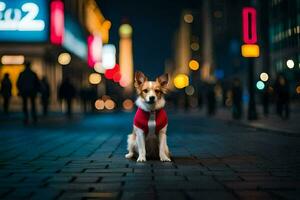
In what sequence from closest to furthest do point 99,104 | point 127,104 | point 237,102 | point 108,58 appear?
point 237,102 < point 99,104 < point 127,104 < point 108,58

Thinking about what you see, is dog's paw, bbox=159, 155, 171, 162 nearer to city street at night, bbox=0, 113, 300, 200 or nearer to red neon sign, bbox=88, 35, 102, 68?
city street at night, bbox=0, 113, 300, 200

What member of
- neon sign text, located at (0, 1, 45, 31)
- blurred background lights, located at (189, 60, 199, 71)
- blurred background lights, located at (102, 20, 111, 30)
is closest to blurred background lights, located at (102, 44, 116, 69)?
blurred background lights, located at (102, 20, 111, 30)

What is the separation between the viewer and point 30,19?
1582 inches

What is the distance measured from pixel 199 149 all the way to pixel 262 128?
7.64 meters

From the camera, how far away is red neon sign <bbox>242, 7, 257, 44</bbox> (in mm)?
25156

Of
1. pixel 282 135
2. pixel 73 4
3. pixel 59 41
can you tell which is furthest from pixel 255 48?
pixel 73 4

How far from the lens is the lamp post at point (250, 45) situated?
24734 millimetres

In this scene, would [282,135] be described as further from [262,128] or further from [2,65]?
[2,65]

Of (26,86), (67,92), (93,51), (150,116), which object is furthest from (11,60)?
(150,116)

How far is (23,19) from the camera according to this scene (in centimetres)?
3962

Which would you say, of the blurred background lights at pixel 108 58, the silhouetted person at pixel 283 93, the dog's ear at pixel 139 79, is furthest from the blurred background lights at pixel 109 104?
the blurred background lights at pixel 108 58

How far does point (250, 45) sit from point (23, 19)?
64.1 feet

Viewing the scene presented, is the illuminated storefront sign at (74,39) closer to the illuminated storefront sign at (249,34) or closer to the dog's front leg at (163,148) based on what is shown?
the illuminated storefront sign at (249,34)

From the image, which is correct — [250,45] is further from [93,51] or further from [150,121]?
[93,51]
